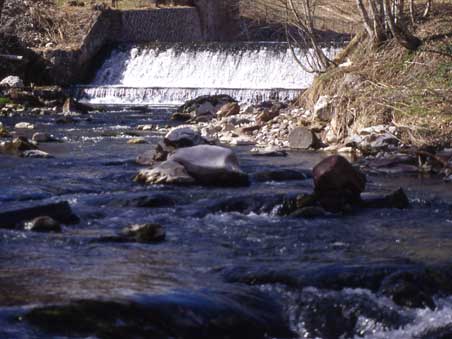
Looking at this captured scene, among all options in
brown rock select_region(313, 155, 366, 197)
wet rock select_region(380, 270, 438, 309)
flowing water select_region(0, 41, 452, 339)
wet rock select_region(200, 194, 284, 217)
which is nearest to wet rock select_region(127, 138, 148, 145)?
flowing water select_region(0, 41, 452, 339)

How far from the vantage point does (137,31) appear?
107ft

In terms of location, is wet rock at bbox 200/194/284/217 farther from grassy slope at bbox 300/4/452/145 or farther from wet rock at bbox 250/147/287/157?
wet rock at bbox 250/147/287/157

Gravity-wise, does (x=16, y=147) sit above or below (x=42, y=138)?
above

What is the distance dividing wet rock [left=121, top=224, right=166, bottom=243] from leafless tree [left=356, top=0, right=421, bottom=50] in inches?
312

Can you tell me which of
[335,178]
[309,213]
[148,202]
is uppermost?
[335,178]

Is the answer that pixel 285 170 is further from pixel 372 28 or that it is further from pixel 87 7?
pixel 87 7

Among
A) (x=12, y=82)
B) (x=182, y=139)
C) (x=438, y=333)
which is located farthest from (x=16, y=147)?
(x=12, y=82)

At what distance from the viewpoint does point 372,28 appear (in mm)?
15820

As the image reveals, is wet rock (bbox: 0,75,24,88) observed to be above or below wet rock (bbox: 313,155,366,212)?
below

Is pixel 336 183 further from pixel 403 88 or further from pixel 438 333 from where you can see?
pixel 403 88

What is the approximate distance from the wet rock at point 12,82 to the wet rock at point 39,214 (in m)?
17.3

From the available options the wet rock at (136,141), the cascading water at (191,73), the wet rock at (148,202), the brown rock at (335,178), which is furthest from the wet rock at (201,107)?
the brown rock at (335,178)

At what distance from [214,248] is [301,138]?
22.8 ft

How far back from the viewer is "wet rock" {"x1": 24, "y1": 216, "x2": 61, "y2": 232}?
768 centimetres
